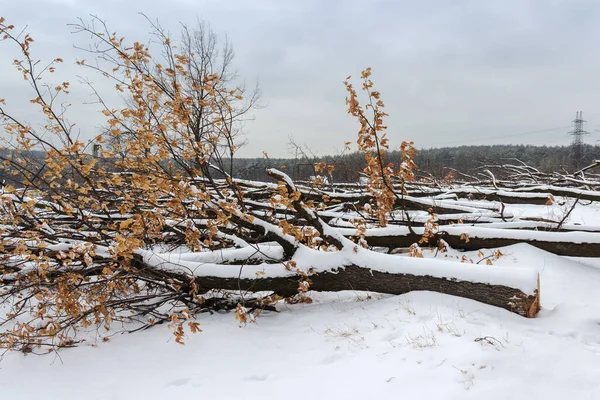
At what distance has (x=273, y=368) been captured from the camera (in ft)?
9.62

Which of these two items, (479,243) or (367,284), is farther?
(479,243)

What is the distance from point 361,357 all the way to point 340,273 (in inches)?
43.2

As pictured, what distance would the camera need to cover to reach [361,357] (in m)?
2.81

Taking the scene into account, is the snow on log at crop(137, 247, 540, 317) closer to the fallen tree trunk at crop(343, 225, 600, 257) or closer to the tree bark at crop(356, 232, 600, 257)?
the fallen tree trunk at crop(343, 225, 600, 257)

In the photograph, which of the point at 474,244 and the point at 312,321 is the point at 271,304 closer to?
the point at 312,321

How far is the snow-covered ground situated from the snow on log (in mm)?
154

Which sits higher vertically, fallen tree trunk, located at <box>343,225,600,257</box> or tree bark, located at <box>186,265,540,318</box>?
fallen tree trunk, located at <box>343,225,600,257</box>

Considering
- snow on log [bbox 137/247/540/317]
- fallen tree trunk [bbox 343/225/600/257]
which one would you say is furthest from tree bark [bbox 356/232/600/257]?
snow on log [bbox 137/247/540/317]

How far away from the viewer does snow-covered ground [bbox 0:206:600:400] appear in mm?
2301

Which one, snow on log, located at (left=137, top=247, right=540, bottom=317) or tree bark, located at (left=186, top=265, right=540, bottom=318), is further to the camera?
snow on log, located at (left=137, top=247, right=540, bottom=317)

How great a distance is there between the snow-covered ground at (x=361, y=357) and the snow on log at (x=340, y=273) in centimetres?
15

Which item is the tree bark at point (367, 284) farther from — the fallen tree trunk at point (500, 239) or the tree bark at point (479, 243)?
the tree bark at point (479, 243)

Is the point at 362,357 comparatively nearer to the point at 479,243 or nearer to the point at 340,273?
the point at 340,273

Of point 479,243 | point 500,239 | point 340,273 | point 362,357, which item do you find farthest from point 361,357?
point 500,239
